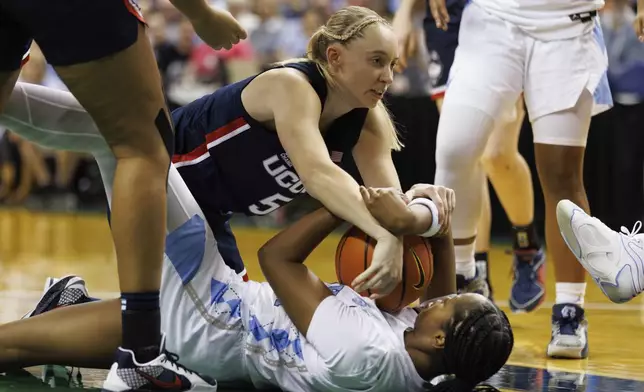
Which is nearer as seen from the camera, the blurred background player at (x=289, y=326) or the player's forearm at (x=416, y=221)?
the blurred background player at (x=289, y=326)

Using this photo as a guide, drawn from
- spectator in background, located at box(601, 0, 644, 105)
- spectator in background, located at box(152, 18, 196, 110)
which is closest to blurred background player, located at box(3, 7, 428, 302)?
spectator in background, located at box(601, 0, 644, 105)

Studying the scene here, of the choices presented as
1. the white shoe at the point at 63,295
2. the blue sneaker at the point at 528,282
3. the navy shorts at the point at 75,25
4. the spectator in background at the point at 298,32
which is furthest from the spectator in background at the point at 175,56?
the navy shorts at the point at 75,25

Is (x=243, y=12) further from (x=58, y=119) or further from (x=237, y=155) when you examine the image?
(x=58, y=119)

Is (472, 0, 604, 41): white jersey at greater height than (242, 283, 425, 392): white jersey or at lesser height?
greater

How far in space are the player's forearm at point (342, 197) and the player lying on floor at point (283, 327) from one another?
0.11 ft

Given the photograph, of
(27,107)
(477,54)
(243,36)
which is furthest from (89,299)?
(477,54)

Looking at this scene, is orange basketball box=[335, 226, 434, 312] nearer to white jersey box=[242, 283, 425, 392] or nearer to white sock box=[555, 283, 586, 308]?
white jersey box=[242, 283, 425, 392]

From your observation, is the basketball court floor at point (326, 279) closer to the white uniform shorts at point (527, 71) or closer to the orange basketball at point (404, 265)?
the orange basketball at point (404, 265)

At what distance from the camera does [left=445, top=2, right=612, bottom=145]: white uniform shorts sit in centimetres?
414

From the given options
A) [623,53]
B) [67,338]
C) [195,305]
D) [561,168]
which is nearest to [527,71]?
[561,168]

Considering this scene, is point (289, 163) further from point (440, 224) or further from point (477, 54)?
point (477, 54)

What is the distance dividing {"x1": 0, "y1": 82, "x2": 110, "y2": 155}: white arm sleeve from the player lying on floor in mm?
303

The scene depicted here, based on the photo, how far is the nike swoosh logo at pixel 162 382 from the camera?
9.17 ft

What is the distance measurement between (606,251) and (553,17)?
108 cm
